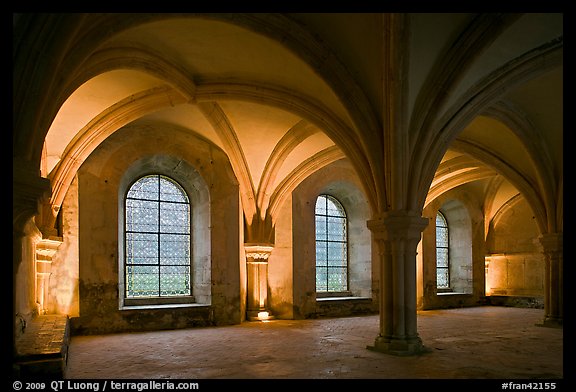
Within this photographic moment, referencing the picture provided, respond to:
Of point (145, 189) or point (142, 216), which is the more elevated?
point (145, 189)

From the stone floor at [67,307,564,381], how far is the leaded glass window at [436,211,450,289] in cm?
625

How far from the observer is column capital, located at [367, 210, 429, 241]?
7.39 meters

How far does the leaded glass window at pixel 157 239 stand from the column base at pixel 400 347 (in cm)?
580

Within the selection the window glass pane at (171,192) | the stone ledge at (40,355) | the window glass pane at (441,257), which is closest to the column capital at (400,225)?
the stone ledge at (40,355)

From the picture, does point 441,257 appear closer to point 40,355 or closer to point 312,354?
point 312,354

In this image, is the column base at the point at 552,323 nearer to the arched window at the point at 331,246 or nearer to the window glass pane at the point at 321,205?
the arched window at the point at 331,246

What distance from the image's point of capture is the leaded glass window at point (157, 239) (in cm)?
1145

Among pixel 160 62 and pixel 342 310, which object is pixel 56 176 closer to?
pixel 160 62

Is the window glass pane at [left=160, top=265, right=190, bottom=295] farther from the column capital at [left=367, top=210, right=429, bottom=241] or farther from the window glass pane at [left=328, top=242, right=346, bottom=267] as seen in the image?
the column capital at [left=367, top=210, right=429, bottom=241]

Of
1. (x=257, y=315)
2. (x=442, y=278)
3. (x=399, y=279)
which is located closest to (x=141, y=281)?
(x=257, y=315)

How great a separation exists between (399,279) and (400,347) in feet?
3.07

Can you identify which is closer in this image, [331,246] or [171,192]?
[171,192]

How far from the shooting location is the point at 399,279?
7.39 metres

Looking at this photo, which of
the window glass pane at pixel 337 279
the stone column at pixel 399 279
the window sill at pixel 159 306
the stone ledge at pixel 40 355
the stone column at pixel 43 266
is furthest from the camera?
the window glass pane at pixel 337 279
